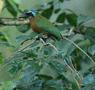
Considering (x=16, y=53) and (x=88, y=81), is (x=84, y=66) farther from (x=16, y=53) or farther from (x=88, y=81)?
(x=16, y=53)

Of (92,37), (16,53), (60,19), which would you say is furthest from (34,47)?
(60,19)

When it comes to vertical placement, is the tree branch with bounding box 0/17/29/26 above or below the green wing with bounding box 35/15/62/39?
above

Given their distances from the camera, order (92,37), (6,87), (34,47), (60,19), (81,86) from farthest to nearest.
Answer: (60,19)
(92,37)
(34,47)
(81,86)
(6,87)

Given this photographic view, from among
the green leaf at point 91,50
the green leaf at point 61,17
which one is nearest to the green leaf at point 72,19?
the green leaf at point 61,17

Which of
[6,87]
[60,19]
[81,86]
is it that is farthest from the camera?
[60,19]

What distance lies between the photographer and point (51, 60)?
115cm

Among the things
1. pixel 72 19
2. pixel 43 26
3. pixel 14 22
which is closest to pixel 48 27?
pixel 43 26

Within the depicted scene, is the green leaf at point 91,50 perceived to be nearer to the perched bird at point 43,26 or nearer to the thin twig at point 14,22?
the perched bird at point 43,26

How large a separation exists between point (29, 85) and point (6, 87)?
0.14m

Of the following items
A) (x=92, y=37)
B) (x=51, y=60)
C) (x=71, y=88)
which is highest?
(x=92, y=37)

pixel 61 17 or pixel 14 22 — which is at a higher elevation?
pixel 61 17

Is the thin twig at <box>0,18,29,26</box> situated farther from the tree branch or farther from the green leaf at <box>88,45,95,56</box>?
the green leaf at <box>88,45,95,56</box>

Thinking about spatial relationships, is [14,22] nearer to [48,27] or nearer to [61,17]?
[48,27]

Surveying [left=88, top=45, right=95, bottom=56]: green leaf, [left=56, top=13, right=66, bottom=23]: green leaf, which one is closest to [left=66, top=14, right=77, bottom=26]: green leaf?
[left=56, top=13, right=66, bottom=23]: green leaf
